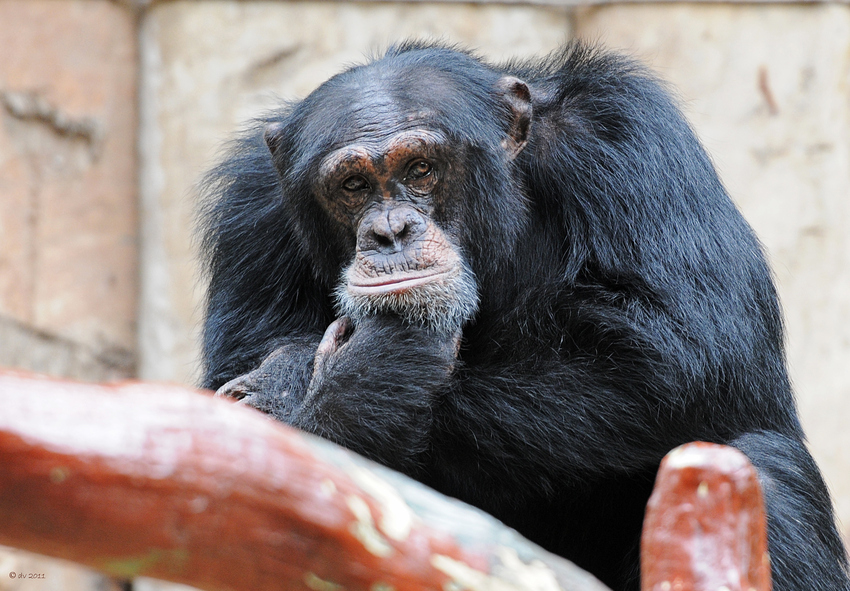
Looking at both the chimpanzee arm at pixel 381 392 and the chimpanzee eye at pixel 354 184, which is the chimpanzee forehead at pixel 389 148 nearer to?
the chimpanzee eye at pixel 354 184

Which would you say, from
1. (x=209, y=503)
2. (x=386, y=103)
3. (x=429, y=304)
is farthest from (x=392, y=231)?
(x=209, y=503)

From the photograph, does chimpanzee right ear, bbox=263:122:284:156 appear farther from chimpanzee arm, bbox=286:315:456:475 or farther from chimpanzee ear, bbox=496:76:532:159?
chimpanzee arm, bbox=286:315:456:475

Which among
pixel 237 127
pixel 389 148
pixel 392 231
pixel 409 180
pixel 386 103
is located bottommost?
pixel 237 127

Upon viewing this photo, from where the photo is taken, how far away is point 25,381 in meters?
1.56

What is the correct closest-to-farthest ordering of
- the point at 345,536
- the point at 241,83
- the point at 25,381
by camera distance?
the point at 25,381
the point at 345,536
the point at 241,83

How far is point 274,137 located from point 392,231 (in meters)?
0.90

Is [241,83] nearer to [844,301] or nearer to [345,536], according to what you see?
[844,301]

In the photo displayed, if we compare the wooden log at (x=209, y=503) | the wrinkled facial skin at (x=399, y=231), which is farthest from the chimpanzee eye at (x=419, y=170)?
the wooden log at (x=209, y=503)

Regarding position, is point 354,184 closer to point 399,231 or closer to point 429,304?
point 399,231

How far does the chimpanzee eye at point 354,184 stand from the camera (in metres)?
3.93

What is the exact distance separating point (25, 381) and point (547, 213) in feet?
9.34

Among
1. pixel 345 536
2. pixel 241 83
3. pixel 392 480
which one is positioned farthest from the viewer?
pixel 241 83

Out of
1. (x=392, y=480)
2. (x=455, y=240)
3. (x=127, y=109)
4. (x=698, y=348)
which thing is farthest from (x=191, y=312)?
(x=392, y=480)

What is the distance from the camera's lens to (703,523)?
6.08 ft
